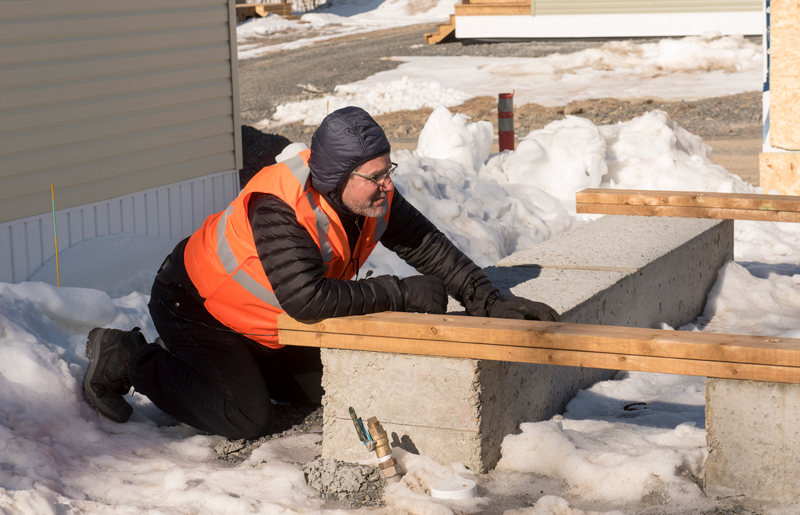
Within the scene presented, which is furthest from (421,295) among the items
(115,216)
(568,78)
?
(568,78)

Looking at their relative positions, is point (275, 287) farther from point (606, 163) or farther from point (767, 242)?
point (606, 163)

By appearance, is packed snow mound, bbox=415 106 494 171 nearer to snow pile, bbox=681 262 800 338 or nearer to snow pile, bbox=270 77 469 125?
snow pile, bbox=681 262 800 338

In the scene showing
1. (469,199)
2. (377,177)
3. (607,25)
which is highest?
(607,25)

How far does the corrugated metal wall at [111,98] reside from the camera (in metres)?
6.20

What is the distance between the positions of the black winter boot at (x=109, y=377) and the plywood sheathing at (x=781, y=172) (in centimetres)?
672

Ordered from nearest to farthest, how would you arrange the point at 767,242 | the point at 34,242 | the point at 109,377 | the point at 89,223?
the point at 109,377, the point at 34,242, the point at 89,223, the point at 767,242

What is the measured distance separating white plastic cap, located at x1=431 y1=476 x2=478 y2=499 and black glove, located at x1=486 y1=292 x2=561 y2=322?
2.23 ft

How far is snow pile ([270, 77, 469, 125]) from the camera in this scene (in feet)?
55.2

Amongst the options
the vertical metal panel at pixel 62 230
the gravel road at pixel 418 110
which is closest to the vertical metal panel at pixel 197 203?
the vertical metal panel at pixel 62 230

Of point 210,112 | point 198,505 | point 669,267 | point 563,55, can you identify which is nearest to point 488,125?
point 210,112

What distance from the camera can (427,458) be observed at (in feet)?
10.3

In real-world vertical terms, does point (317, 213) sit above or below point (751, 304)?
above

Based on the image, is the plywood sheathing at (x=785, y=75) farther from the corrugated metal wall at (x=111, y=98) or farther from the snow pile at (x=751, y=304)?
the corrugated metal wall at (x=111, y=98)

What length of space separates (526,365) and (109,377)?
5.47 feet
